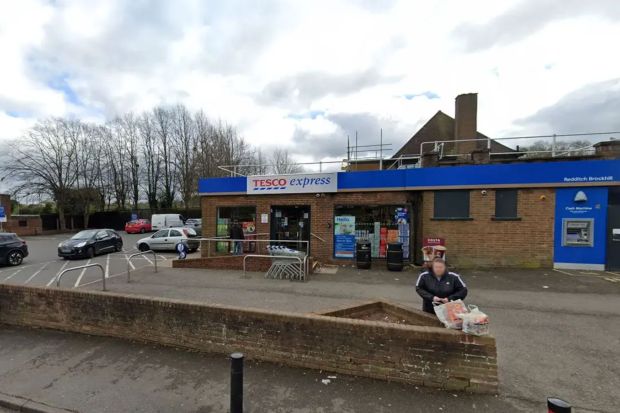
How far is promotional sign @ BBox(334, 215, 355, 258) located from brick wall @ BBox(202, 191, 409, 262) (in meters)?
0.20

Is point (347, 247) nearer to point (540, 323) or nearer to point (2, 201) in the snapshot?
point (540, 323)

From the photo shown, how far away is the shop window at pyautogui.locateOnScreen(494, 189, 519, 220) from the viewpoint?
11.0m

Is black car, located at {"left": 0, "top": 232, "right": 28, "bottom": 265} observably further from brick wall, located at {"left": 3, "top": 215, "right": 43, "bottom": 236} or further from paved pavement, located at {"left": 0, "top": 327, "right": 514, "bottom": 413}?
brick wall, located at {"left": 3, "top": 215, "right": 43, "bottom": 236}

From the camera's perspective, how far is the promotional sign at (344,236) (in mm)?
12328

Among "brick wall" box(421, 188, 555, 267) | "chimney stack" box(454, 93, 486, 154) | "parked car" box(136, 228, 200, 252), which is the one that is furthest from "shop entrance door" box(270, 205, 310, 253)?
"chimney stack" box(454, 93, 486, 154)

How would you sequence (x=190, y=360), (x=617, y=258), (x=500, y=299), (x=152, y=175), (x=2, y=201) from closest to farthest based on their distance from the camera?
(x=190, y=360) → (x=500, y=299) → (x=617, y=258) → (x=2, y=201) → (x=152, y=175)

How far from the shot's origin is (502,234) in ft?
36.1

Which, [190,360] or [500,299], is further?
[500,299]

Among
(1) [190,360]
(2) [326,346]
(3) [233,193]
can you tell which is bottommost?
(1) [190,360]

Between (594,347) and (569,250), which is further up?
(569,250)

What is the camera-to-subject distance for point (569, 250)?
10570 millimetres

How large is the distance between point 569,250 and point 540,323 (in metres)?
6.60

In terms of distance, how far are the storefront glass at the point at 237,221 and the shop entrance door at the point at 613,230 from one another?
12671 mm

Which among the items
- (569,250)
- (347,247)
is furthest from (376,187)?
(569,250)
